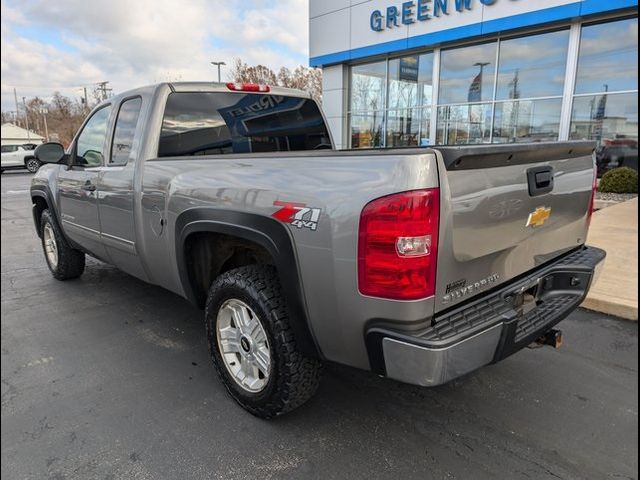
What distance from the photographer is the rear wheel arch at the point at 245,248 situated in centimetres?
222

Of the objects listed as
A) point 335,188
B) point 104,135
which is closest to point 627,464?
point 335,188

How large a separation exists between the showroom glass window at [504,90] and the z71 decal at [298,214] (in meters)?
11.4

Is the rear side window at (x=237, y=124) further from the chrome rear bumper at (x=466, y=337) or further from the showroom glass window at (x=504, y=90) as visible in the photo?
the showroom glass window at (x=504, y=90)

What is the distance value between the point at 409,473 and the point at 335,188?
4.58 ft

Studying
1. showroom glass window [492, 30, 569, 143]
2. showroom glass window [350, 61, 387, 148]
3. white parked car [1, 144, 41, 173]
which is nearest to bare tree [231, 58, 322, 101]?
showroom glass window [350, 61, 387, 148]

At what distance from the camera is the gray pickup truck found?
6.23ft

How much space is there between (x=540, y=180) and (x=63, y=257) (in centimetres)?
465

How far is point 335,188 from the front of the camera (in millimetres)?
2016

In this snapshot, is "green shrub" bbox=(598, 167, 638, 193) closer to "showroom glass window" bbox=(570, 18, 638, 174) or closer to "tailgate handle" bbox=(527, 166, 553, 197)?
"showroom glass window" bbox=(570, 18, 638, 174)

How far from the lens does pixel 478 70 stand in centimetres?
1377

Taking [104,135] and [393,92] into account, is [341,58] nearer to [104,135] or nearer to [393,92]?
[393,92]

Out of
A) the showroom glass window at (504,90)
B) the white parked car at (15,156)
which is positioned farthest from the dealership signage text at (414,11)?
the white parked car at (15,156)

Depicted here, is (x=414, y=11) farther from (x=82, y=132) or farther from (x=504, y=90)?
(x=82, y=132)

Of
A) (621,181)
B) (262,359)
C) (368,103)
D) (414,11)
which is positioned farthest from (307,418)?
(368,103)
